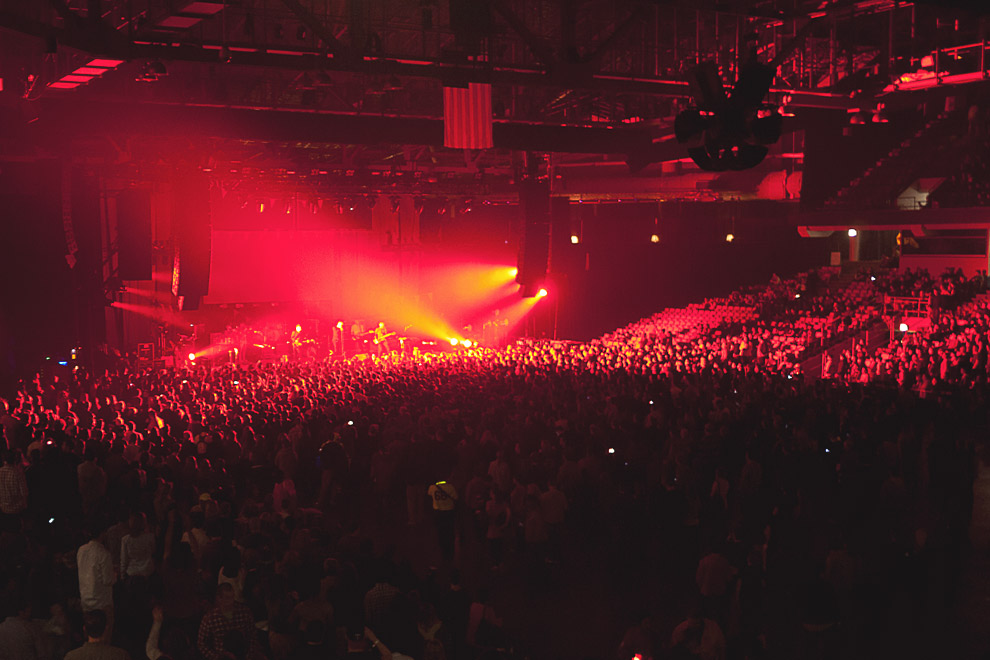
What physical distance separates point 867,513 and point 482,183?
1534 centimetres

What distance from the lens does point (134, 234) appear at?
746 inches

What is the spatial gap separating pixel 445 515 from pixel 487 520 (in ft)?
1.83

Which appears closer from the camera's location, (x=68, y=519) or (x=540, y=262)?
(x=68, y=519)

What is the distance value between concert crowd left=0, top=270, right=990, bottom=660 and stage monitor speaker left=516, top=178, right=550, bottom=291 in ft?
6.37

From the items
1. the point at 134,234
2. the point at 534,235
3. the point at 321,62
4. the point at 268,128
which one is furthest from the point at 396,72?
the point at 134,234

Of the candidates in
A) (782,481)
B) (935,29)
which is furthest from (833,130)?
(935,29)

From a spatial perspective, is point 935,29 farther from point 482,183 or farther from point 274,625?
point 274,625

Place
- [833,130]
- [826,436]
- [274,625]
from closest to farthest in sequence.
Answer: [274,625] < [826,436] < [833,130]

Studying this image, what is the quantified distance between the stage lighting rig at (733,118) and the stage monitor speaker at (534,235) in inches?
292

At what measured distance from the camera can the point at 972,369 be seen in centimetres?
1572

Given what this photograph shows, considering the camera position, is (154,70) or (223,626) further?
(154,70)

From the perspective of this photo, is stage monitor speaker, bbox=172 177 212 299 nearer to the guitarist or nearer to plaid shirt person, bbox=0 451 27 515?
plaid shirt person, bbox=0 451 27 515

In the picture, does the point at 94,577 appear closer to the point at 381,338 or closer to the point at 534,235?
the point at 534,235

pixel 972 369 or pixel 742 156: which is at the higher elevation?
pixel 742 156
